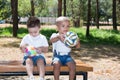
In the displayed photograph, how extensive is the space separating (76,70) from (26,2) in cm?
6011

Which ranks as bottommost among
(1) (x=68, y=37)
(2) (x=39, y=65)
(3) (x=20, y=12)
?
(3) (x=20, y=12)

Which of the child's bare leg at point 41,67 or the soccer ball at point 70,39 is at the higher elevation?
the soccer ball at point 70,39

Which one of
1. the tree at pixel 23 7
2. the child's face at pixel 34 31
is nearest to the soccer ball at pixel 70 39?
the child's face at pixel 34 31

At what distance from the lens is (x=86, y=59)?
39.5 ft

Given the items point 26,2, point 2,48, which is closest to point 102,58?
point 2,48

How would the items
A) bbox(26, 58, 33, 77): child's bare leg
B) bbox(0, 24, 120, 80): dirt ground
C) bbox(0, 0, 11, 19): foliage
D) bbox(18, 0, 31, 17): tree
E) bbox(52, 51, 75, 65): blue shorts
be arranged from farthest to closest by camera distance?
bbox(18, 0, 31, 17): tree
bbox(0, 0, 11, 19): foliage
bbox(0, 24, 120, 80): dirt ground
bbox(52, 51, 75, 65): blue shorts
bbox(26, 58, 33, 77): child's bare leg

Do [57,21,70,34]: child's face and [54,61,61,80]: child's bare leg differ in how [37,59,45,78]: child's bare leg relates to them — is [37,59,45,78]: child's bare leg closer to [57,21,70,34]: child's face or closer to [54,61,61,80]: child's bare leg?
[54,61,61,80]: child's bare leg

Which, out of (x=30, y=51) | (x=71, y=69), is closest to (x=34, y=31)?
(x=30, y=51)

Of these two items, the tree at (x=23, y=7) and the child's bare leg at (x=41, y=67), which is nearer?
the child's bare leg at (x=41, y=67)

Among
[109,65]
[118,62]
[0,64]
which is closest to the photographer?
[0,64]

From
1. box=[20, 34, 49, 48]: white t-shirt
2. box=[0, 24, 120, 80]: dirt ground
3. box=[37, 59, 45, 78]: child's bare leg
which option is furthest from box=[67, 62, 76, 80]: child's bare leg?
box=[0, 24, 120, 80]: dirt ground

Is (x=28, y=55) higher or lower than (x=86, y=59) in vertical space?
higher

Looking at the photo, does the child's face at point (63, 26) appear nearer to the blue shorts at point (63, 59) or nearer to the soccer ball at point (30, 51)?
the blue shorts at point (63, 59)

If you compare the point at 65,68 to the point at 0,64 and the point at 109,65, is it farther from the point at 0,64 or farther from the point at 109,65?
the point at 109,65
